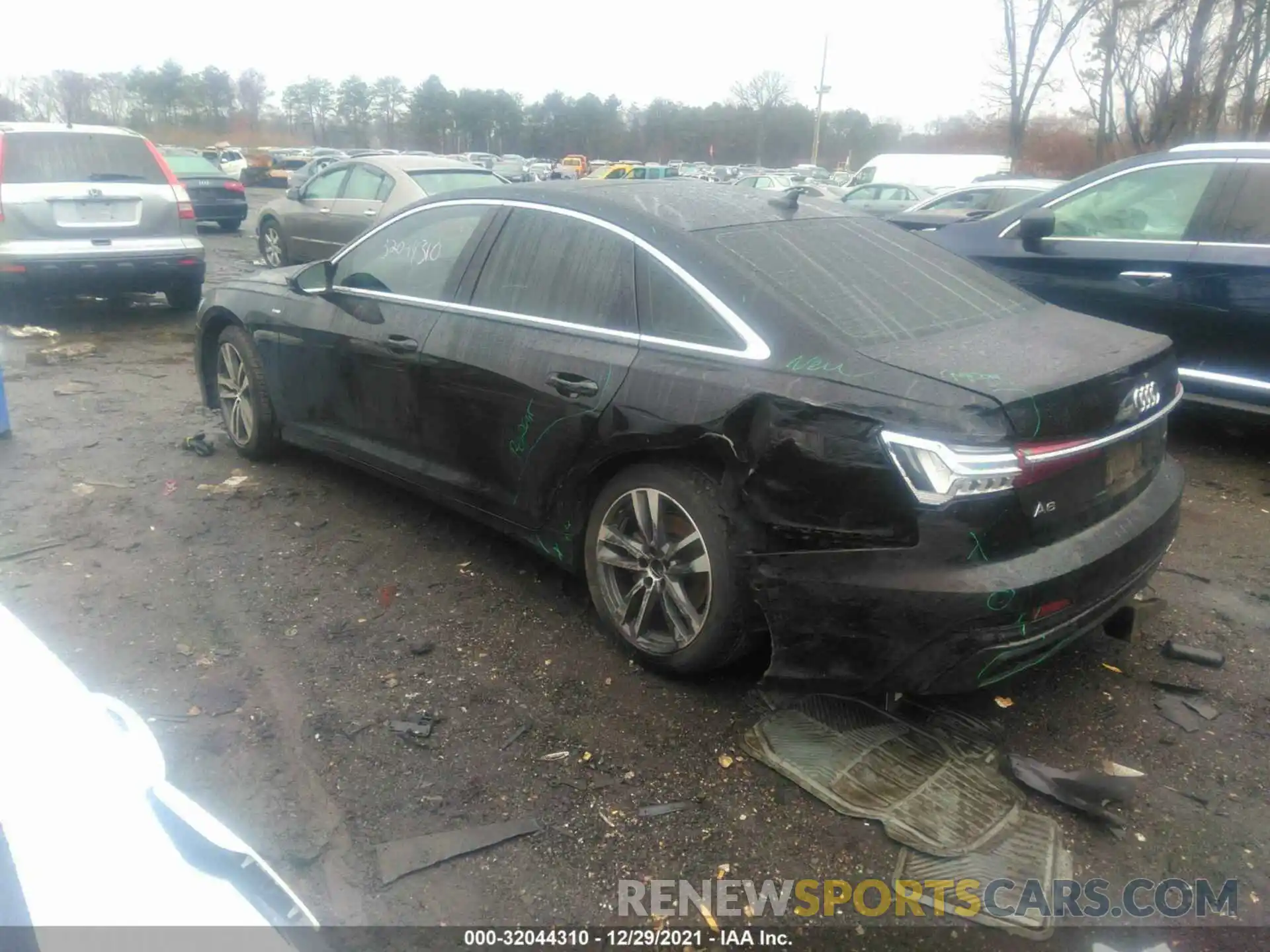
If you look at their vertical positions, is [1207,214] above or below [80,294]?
above

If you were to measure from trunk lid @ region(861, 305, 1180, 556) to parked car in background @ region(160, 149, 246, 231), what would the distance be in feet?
57.1

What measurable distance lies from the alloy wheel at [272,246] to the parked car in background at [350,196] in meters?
0.03

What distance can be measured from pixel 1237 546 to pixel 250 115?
85812mm

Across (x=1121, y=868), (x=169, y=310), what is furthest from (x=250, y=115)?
(x=1121, y=868)

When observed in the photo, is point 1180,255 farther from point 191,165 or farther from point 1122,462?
point 191,165

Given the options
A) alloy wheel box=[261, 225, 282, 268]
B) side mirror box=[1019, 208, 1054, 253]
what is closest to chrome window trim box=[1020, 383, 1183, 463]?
side mirror box=[1019, 208, 1054, 253]

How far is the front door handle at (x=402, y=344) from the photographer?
4121mm

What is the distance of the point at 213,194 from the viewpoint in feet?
57.6

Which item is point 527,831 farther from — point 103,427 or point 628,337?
point 103,427

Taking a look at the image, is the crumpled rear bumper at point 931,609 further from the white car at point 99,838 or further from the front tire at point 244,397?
the front tire at point 244,397

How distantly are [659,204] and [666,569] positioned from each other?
4.62 feet

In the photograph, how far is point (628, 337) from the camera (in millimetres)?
3369

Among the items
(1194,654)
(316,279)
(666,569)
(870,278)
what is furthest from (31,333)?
(1194,654)

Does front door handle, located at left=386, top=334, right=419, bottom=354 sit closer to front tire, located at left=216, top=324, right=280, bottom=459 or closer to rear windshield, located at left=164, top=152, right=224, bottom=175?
front tire, located at left=216, top=324, right=280, bottom=459
